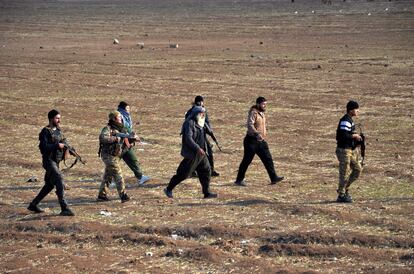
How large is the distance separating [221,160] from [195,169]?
4.45 metres

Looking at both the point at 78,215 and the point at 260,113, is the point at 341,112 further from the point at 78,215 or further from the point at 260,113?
the point at 78,215

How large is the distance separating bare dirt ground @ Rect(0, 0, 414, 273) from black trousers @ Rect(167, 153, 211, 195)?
0.36 m

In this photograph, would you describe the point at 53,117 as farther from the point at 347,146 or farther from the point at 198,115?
the point at 347,146

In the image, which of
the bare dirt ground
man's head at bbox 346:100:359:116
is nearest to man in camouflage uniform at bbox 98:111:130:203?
the bare dirt ground

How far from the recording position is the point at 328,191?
52.4 ft

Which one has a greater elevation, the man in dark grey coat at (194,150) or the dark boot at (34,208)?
the man in dark grey coat at (194,150)

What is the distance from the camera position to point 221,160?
1961cm

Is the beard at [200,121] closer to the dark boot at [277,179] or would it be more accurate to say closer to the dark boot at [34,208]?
the dark boot at [277,179]

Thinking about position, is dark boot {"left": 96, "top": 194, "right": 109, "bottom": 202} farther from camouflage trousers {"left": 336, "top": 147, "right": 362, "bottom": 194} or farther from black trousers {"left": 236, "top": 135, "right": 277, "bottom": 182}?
camouflage trousers {"left": 336, "top": 147, "right": 362, "bottom": 194}

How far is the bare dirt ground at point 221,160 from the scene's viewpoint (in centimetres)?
1216

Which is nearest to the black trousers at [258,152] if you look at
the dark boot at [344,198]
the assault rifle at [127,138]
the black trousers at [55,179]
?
the dark boot at [344,198]

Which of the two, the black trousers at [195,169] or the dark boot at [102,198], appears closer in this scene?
the black trousers at [195,169]

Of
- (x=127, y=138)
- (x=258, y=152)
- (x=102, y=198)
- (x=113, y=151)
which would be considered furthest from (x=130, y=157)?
(x=258, y=152)

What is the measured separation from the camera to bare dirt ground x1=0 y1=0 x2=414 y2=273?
1216 centimetres
